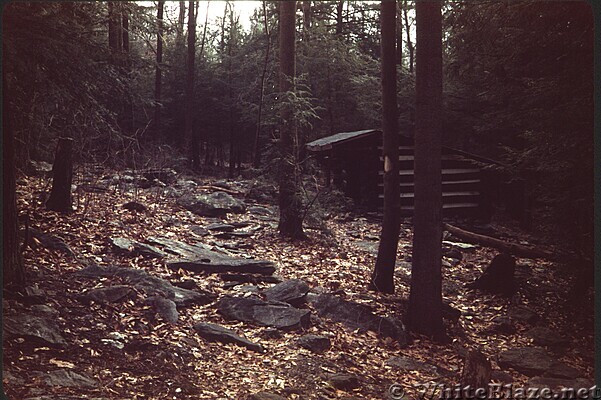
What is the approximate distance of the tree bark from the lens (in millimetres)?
8156

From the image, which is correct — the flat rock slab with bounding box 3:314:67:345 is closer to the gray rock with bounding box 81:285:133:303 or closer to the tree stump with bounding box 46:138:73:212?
the gray rock with bounding box 81:285:133:303

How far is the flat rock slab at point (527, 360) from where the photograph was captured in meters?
6.07

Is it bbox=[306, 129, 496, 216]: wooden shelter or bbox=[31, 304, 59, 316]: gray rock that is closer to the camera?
bbox=[31, 304, 59, 316]: gray rock

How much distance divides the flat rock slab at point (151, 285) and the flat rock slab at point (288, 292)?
909mm

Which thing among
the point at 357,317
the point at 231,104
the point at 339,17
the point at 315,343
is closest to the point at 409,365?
the point at 315,343

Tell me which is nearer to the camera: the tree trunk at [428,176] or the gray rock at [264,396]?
the gray rock at [264,396]

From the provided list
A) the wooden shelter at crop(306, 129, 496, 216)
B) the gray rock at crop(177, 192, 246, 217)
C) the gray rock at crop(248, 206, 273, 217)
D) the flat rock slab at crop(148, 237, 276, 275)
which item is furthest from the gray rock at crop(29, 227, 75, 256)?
the wooden shelter at crop(306, 129, 496, 216)

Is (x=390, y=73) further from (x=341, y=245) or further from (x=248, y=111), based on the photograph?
(x=248, y=111)

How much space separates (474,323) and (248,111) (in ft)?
66.8

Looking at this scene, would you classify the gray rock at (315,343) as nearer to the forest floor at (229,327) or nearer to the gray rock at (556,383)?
the forest floor at (229,327)

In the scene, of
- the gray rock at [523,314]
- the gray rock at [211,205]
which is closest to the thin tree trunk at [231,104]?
the gray rock at [211,205]

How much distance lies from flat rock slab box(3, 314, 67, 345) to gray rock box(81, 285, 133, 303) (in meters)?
0.99

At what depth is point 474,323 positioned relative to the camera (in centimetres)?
801

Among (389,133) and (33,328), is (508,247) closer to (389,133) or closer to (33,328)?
(389,133)
